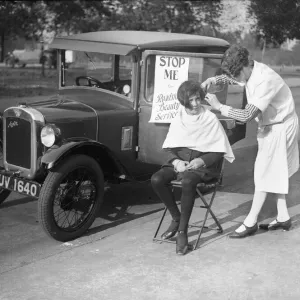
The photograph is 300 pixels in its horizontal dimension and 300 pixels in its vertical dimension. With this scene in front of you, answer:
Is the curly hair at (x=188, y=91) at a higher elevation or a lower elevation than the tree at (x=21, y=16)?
lower

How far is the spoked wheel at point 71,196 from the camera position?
15.0ft

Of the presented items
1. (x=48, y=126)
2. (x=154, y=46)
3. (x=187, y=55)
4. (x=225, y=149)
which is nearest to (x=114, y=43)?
(x=154, y=46)

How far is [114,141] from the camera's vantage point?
5.49m

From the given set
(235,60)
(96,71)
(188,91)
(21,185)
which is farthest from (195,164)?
(96,71)

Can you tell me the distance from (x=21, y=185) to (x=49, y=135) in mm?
510

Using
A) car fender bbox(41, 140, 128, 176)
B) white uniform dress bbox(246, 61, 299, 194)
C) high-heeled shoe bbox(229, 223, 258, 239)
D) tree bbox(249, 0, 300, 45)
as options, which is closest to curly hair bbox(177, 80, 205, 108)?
white uniform dress bbox(246, 61, 299, 194)

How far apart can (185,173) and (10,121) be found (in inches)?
71.9

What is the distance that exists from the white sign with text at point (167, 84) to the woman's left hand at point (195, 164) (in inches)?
44.4

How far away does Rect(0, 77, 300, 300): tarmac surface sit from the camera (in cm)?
356

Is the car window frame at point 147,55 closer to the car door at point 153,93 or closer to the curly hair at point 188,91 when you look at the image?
the car door at point 153,93

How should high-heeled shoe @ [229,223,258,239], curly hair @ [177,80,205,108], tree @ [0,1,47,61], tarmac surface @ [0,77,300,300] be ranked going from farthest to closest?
tree @ [0,1,47,61], high-heeled shoe @ [229,223,258,239], curly hair @ [177,80,205,108], tarmac surface @ [0,77,300,300]

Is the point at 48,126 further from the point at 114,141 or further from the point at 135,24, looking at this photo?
the point at 135,24

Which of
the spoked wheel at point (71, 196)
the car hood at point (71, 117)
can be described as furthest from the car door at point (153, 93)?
the spoked wheel at point (71, 196)

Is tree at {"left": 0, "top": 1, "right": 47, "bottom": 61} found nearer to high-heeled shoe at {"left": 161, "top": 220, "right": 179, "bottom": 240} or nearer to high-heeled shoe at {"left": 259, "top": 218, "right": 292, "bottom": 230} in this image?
high-heeled shoe at {"left": 161, "top": 220, "right": 179, "bottom": 240}
